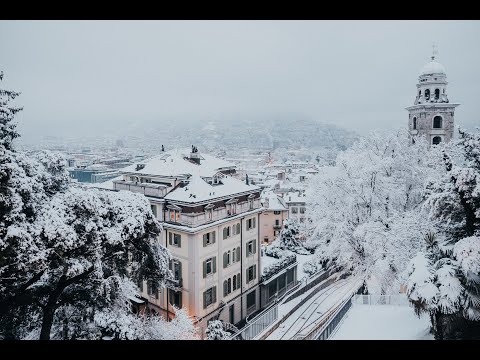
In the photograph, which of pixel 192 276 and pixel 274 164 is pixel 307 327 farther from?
pixel 274 164

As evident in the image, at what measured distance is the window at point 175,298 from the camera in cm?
810

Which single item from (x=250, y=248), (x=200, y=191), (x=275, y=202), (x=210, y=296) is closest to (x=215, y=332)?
(x=210, y=296)

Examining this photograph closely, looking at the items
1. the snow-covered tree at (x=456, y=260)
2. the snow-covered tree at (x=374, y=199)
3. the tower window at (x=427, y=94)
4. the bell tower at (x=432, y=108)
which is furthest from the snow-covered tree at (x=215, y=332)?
the tower window at (x=427, y=94)

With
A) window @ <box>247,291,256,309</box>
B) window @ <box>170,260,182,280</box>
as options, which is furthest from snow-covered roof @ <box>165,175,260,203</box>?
window @ <box>247,291,256,309</box>

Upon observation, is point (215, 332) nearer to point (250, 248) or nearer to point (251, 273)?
point (251, 273)

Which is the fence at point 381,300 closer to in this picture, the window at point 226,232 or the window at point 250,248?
the window at point 226,232

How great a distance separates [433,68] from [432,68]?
0.05 meters

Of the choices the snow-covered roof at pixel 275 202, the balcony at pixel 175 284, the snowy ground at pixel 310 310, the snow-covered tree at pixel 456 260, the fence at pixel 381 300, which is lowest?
the snowy ground at pixel 310 310

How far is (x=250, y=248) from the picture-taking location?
9.79m

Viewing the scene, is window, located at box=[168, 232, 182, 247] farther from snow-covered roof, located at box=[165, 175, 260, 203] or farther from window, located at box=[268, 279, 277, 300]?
window, located at box=[268, 279, 277, 300]

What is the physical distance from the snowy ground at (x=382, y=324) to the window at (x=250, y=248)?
12.1 feet

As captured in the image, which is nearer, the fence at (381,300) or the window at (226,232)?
the fence at (381,300)

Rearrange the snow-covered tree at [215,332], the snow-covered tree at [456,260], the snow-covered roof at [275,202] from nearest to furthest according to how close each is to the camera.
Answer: the snow-covered tree at [456,260] → the snow-covered tree at [215,332] → the snow-covered roof at [275,202]
